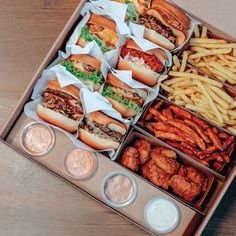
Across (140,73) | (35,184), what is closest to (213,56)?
(140,73)

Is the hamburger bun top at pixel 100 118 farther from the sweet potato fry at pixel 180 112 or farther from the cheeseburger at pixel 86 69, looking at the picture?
the sweet potato fry at pixel 180 112

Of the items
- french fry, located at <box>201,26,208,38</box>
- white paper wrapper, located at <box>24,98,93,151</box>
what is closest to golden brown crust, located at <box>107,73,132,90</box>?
white paper wrapper, located at <box>24,98,93,151</box>

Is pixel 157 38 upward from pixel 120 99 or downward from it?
upward

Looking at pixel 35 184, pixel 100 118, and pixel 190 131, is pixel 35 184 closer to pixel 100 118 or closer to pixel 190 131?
pixel 100 118

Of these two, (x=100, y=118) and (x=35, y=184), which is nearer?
(x=100, y=118)

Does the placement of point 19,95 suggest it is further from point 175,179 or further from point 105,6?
point 175,179
